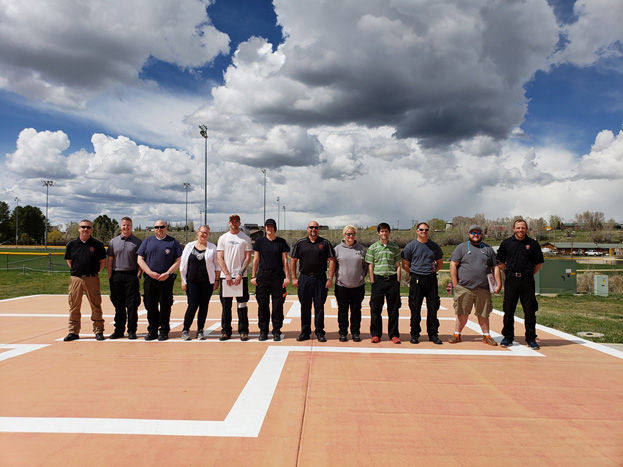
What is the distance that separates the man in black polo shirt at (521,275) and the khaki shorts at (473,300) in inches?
12.4

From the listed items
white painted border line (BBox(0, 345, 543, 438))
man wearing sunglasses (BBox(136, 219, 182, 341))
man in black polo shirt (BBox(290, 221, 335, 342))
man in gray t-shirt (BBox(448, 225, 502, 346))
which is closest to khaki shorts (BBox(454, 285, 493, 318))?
man in gray t-shirt (BBox(448, 225, 502, 346))

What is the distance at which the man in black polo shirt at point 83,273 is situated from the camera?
6.25 metres

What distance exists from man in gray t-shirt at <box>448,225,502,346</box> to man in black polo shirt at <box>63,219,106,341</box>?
543 centimetres

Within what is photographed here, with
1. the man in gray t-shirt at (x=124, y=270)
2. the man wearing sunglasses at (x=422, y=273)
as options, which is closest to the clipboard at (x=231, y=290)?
the man in gray t-shirt at (x=124, y=270)

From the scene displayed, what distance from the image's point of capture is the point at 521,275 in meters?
6.05

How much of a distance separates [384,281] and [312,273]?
110 centimetres

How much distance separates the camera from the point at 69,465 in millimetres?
2762

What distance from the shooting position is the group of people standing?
6.12m

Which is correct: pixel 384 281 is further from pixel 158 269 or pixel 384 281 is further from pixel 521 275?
pixel 158 269

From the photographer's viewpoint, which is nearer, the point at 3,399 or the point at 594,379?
the point at 3,399

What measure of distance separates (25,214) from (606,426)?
124329 millimetres

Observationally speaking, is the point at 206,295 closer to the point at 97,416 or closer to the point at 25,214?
the point at 97,416

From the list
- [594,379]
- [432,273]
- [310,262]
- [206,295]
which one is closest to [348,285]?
[310,262]

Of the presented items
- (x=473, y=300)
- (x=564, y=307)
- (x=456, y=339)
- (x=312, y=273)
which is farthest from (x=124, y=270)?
(x=564, y=307)
